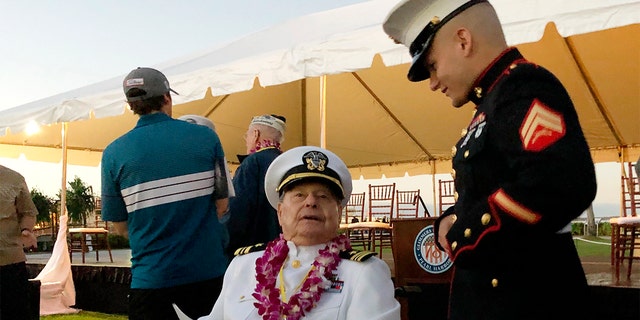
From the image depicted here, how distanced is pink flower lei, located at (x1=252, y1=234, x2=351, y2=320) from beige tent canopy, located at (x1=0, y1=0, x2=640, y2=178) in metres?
2.19

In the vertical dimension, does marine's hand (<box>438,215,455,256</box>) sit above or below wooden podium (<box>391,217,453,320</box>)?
above

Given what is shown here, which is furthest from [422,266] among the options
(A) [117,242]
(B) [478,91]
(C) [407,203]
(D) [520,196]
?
(A) [117,242]

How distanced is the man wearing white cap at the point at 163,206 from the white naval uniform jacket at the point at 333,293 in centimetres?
45

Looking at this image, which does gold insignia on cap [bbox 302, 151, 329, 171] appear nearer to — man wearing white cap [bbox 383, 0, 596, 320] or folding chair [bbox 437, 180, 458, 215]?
man wearing white cap [bbox 383, 0, 596, 320]

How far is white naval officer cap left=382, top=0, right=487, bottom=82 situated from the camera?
1.31 metres

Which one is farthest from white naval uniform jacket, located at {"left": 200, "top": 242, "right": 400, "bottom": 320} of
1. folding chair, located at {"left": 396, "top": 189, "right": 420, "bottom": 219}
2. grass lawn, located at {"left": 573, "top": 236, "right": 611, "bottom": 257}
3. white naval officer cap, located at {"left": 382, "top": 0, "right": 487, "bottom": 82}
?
folding chair, located at {"left": 396, "top": 189, "right": 420, "bottom": 219}

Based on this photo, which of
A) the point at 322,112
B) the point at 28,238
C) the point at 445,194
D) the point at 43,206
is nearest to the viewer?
the point at 28,238

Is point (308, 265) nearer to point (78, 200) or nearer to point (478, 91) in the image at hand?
point (478, 91)

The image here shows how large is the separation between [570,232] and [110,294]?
622 centimetres

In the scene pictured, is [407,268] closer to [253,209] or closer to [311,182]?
[253,209]

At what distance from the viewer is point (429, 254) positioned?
11.8 feet

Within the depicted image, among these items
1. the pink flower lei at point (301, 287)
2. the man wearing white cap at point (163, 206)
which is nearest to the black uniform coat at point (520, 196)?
the pink flower lei at point (301, 287)

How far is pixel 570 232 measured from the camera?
126 centimetres

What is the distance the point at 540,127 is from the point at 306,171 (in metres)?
0.90
